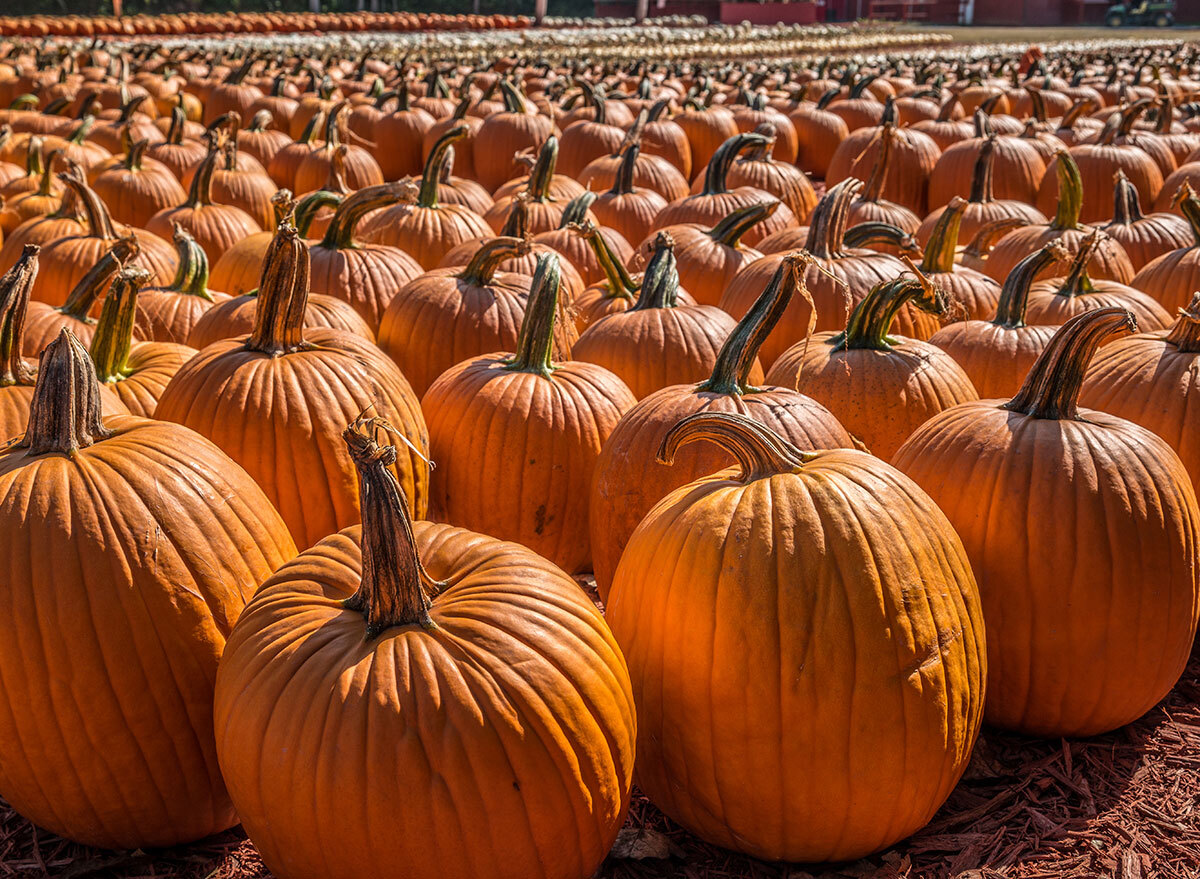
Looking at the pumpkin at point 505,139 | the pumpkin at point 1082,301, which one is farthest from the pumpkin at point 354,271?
the pumpkin at point 505,139

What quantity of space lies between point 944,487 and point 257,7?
159ft

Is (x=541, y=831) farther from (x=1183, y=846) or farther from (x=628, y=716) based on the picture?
(x=1183, y=846)

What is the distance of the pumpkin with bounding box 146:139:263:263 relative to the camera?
6755 mm

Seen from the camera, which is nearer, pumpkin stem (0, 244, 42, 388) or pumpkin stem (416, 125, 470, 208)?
pumpkin stem (0, 244, 42, 388)

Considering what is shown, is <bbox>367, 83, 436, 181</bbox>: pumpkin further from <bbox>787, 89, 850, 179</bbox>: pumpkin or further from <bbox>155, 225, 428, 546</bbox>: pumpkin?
<bbox>155, 225, 428, 546</bbox>: pumpkin

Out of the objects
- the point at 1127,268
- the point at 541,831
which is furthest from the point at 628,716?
the point at 1127,268

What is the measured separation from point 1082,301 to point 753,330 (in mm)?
2290

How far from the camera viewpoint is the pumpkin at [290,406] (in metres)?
3.49

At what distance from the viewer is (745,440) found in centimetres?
272

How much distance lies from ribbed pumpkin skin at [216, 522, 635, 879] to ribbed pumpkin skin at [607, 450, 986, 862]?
0.71ft

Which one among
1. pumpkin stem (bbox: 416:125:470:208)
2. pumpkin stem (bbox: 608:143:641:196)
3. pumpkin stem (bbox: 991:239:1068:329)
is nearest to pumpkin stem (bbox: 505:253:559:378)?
pumpkin stem (bbox: 991:239:1068:329)

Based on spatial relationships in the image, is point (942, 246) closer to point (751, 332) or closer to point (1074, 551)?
point (751, 332)

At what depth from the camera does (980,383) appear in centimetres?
450

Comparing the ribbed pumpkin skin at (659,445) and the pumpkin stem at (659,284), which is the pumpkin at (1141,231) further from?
the ribbed pumpkin skin at (659,445)
